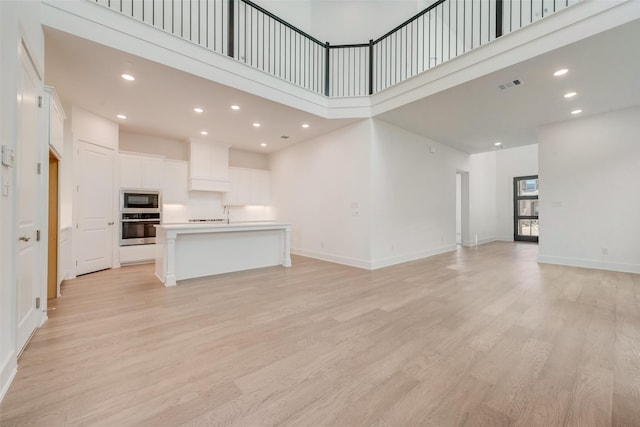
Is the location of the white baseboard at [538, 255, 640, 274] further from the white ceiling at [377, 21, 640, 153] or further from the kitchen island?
the kitchen island

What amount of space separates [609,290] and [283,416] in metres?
4.77

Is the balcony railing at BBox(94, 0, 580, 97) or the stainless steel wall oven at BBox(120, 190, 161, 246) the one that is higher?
the balcony railing at BBox(94, 0, 580, 97)

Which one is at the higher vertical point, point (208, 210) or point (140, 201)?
point (140, 201)

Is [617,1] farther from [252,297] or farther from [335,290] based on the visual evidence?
[252,297]

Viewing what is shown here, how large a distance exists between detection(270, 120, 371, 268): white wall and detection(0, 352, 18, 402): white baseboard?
4370 mm

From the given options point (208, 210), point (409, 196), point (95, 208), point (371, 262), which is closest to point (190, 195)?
point (208, 210)

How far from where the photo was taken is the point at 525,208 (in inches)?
350

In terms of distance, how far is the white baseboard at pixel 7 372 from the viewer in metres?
1.52

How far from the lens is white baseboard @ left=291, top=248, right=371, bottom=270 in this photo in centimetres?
497

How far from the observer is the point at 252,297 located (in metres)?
3.26

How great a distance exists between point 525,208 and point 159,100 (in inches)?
435

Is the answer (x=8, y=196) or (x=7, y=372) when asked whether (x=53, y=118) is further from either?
(x=7, y=372)

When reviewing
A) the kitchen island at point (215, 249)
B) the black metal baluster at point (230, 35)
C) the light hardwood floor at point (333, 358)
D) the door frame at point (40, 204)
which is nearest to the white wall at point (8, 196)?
the light hardwood floor at point (333, 358)

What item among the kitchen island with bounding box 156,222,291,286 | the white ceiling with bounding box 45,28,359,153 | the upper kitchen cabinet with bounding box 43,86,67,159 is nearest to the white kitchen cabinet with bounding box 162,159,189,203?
the white ceiling with bounding box 45,28,359,153
